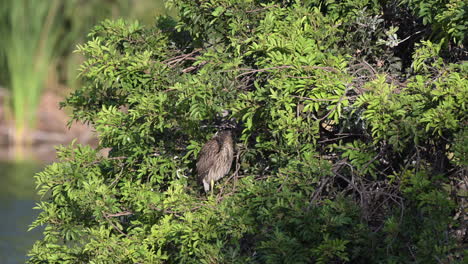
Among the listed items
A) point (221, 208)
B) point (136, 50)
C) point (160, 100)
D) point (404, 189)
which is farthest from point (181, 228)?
point (136, 50)

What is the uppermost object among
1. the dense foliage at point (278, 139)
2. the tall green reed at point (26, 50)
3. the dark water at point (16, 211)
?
the tall green reed at point (26, 50)

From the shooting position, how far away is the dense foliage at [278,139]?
4.05 m

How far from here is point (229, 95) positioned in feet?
15.8

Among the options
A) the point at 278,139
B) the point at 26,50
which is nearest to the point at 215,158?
the point at 278,139

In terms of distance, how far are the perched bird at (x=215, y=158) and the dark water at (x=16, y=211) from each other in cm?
395

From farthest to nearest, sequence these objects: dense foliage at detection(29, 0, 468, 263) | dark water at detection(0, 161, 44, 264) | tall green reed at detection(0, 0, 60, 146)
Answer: tall green reed at detection(0, 0, 60, 146) < dark water at detection(0, 161, 44, 264) < dense foliage at detection(29, 0, 468, 263)

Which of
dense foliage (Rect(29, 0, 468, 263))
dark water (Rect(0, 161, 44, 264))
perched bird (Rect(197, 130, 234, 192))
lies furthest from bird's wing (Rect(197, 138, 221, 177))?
dark water (Rect(0, 161, 44, 264))

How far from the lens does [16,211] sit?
12.8 m

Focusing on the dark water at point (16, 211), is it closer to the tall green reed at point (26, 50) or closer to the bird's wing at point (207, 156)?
the tall green reed at point (26, 50)

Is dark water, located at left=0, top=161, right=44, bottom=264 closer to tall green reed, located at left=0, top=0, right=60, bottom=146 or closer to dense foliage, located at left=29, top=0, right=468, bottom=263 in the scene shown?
tall green reed, located at left=0, top=0, right=60, bottom=146

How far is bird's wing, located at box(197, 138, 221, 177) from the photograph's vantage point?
4812mm

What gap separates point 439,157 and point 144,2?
1727 centimetres

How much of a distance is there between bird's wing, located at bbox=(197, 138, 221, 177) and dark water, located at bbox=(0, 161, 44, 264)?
396 centimetres

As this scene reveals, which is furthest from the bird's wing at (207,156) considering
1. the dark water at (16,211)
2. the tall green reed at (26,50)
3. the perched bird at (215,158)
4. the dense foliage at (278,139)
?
the tall green reed at (26,50)
